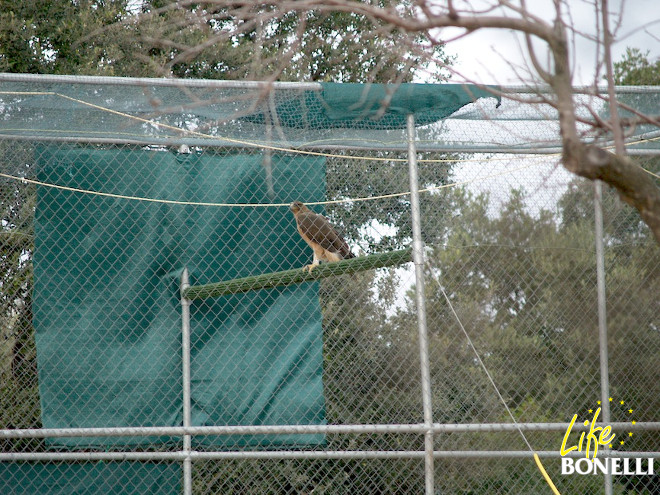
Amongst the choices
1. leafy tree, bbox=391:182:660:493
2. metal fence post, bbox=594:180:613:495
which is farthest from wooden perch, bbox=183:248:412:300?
metal fence post, bbox=594:180:613:495

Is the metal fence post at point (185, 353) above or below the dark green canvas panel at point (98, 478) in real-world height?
above

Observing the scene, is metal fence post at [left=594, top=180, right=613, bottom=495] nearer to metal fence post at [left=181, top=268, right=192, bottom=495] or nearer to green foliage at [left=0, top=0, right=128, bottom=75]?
metal fence post at [left=181, top=268, right=192, bottom=495]

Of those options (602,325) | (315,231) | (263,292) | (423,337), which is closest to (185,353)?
(263,292)

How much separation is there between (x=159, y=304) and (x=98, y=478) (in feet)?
3.44

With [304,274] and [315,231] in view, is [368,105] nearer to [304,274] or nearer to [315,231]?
[315,231]

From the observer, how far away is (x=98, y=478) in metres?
4.40

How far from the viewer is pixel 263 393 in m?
4.58

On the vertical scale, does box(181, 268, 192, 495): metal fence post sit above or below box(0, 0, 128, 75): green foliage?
below

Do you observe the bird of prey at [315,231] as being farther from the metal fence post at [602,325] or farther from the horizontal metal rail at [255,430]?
the metal fence post at [602,325]

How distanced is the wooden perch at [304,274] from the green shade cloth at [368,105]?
0.80 metres

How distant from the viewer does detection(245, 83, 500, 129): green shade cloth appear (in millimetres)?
4371

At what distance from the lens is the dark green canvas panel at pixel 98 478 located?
4344 mm

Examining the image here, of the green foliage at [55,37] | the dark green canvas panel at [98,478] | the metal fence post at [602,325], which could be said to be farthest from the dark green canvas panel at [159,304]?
the green foliage at [55,37]

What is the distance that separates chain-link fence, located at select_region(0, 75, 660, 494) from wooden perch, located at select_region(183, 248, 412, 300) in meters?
0.01
